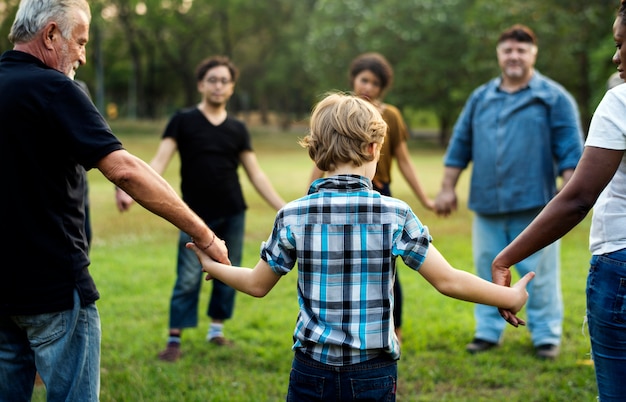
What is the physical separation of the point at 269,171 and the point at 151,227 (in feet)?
46.1

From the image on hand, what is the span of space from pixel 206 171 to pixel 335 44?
130 feet

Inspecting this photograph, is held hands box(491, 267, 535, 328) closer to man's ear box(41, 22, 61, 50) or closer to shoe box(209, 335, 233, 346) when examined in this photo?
man's ear box(41, 22, 61, 50)

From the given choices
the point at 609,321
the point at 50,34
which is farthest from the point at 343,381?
the point at 50,34

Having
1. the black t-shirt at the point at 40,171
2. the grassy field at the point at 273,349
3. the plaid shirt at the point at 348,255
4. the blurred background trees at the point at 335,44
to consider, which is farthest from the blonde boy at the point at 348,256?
the blurred background trees at the point at 335,44

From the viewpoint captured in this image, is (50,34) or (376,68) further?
(376,68)

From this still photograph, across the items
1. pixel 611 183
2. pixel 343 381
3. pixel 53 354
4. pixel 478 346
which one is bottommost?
pixel 478 346

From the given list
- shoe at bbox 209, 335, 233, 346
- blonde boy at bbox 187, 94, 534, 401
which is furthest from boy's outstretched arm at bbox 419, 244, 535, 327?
shoe at bbox 209, 335, 233, 346

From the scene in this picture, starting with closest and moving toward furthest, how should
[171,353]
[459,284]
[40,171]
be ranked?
[459,284]
[40,171]
[171,353]

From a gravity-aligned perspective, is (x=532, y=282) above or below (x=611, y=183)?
below

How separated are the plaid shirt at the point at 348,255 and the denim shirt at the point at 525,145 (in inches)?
137

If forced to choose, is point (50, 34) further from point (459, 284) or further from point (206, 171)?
point (206, 171)

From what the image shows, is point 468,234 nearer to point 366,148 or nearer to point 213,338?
point 213,338

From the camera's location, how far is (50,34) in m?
3.09

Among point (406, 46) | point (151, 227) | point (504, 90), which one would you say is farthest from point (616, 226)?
point (406, 46)
